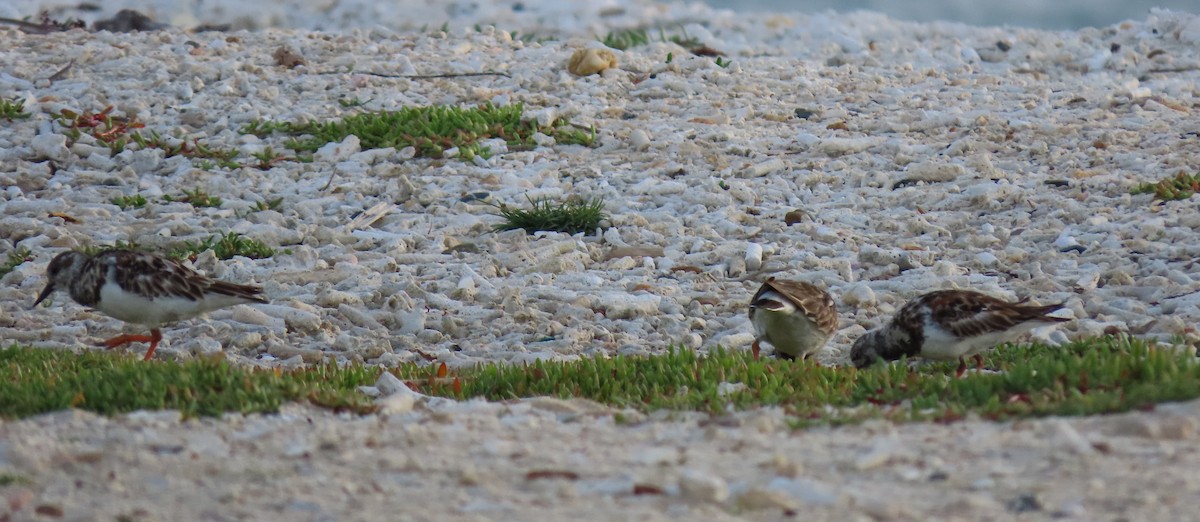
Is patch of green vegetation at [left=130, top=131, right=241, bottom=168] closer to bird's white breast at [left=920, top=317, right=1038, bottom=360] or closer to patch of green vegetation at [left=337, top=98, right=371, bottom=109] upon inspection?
patch of green vegetation at [left=337, top=98, right=371, bottom=109]

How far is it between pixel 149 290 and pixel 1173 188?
28.0ft

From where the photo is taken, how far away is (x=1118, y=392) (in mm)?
6285

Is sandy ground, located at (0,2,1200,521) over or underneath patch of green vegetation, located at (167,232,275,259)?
over

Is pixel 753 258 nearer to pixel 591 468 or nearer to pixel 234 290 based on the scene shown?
pixel 234 290

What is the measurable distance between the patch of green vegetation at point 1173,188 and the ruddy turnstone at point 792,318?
4605mm

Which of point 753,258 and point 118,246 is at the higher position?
point 753,258

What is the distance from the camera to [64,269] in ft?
31.5

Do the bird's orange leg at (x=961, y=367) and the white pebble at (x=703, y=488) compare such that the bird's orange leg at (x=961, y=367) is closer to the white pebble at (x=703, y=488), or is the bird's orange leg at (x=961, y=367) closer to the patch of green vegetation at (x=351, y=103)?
the white pebble at (x=703, y=488)

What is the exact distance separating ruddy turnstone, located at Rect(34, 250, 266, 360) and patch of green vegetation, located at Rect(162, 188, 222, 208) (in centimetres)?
364

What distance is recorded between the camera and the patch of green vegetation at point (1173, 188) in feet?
40.4

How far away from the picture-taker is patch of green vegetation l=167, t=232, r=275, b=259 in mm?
11742

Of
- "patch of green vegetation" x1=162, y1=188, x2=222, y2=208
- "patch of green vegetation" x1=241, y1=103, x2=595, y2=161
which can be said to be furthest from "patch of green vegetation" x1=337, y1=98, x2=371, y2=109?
"patch of green vegetation" x1=162, y1=188, x2=222, y2=208

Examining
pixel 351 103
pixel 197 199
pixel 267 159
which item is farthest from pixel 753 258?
pixel 351 103

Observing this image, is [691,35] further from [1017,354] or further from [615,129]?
[1017,354]
